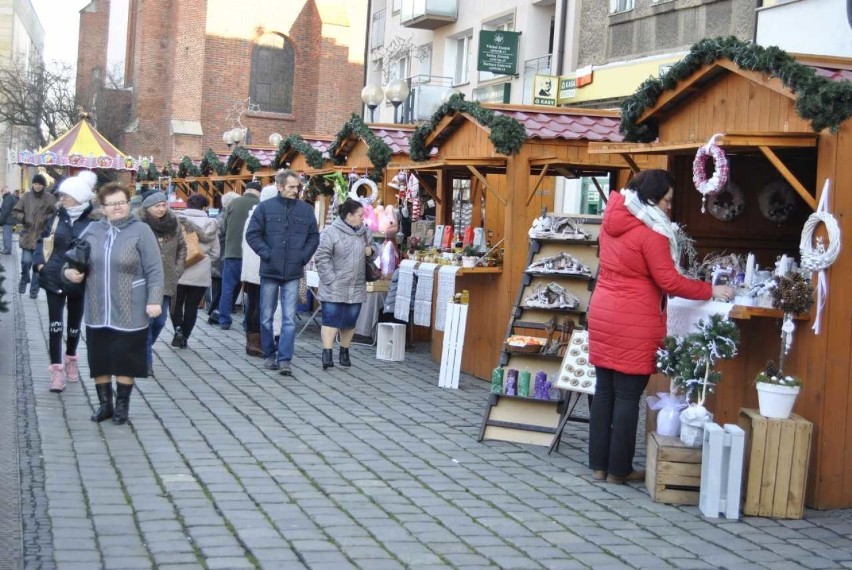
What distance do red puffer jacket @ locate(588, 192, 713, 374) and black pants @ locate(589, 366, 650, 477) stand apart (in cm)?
11

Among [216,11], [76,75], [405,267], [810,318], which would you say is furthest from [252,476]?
[76,75]

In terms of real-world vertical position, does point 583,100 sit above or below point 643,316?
above

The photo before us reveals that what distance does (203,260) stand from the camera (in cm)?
1340

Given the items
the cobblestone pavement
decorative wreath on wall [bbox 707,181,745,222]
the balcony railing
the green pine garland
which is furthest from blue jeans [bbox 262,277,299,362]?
the balcony railing

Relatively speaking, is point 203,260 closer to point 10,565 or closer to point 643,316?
point 643,316

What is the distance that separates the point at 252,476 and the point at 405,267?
6127mm

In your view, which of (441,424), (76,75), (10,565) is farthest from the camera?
(76,75)

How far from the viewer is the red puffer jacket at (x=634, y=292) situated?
293 inches

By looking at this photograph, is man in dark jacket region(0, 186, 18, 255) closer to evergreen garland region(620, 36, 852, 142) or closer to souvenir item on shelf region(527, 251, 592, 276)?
souvenir item on shelf region(527, 251, 592, 276)

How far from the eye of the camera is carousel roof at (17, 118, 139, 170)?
26953 mm

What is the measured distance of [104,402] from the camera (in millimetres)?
8914

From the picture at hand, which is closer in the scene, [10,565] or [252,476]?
[10,565]

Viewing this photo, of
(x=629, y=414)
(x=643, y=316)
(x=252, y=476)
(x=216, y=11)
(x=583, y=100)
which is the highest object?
(x=216, y=11)

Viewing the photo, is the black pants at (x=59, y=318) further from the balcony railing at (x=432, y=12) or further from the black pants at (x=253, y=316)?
the balcony railing at (x=432, y=12)
